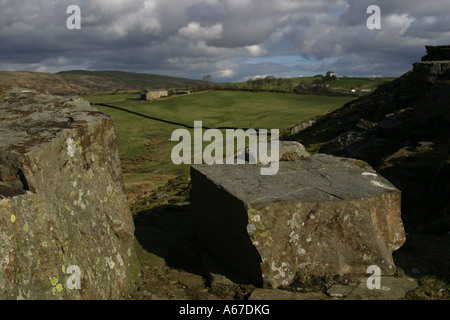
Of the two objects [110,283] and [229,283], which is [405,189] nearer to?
[229,283]

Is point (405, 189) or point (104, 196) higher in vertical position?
point (104, 196)

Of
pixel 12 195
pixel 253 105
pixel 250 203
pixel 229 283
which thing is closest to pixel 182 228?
pixel 229 283

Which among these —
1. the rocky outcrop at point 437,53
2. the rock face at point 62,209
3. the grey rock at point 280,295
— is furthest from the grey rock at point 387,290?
the rocky outcrop at point 437,53

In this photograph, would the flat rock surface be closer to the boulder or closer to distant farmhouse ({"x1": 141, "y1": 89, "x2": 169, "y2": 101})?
the boulder

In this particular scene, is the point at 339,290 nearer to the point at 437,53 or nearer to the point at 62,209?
the point at 62,209

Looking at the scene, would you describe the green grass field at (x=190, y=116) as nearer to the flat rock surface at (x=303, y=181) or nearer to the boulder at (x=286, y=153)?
the boulder at (x=286, y=153)

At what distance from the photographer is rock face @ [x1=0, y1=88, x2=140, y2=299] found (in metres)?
5.76

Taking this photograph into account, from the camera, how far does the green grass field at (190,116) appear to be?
173 ft

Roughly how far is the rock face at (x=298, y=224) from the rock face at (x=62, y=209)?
2.45 meters

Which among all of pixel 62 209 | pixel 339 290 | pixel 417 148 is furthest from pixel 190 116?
pixel 62 209

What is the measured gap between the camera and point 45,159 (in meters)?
7.00

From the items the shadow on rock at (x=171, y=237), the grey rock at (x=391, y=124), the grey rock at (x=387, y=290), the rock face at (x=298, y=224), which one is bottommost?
the grey rock at (x=387, y=290)

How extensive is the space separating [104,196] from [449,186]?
1262cm

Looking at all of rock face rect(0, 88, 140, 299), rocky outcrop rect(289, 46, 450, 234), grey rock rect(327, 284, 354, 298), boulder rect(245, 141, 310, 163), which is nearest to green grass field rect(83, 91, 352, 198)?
rocky outcrop rect(289, 46, 450, 234)
